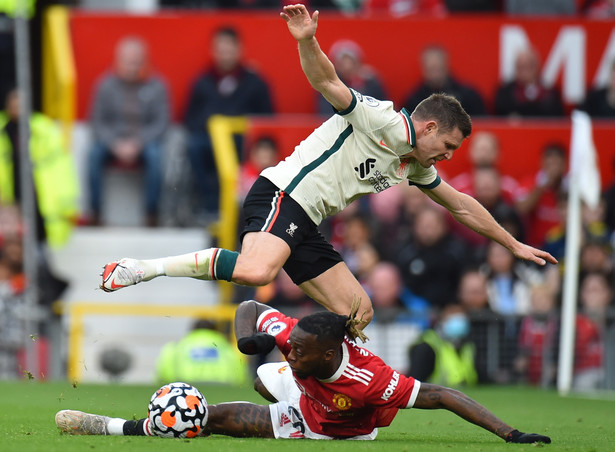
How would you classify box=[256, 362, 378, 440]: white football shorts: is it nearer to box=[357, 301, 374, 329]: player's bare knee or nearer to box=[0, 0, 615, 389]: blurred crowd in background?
box=[357, 301, 374, 329]: player's bare knee

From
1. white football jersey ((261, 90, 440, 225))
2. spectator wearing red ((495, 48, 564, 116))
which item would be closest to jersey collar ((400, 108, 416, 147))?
white football jersey ((261, 90, 440, 225))

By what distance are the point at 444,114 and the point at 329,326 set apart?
6.16 ft

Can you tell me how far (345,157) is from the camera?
8.16m

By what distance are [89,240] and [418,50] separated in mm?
5789

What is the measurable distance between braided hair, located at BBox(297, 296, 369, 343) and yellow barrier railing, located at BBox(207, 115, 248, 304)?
8.19 m

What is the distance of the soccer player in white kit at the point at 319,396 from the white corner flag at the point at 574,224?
6298 millimetres

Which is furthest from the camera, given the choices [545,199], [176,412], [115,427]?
[545,199]

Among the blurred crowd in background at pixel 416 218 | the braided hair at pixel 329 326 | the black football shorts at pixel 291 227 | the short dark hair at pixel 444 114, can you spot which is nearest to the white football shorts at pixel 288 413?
the braided hair at pixel 329 326

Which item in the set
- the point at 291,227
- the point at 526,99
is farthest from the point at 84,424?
the point at 526,99

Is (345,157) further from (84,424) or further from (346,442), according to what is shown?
(84,424)

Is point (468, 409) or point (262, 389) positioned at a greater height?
point (468, 409)

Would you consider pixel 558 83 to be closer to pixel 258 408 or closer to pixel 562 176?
pixel 562 176

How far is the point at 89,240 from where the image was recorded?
1641 centimetres

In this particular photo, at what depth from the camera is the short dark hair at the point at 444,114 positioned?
8.19 metres
